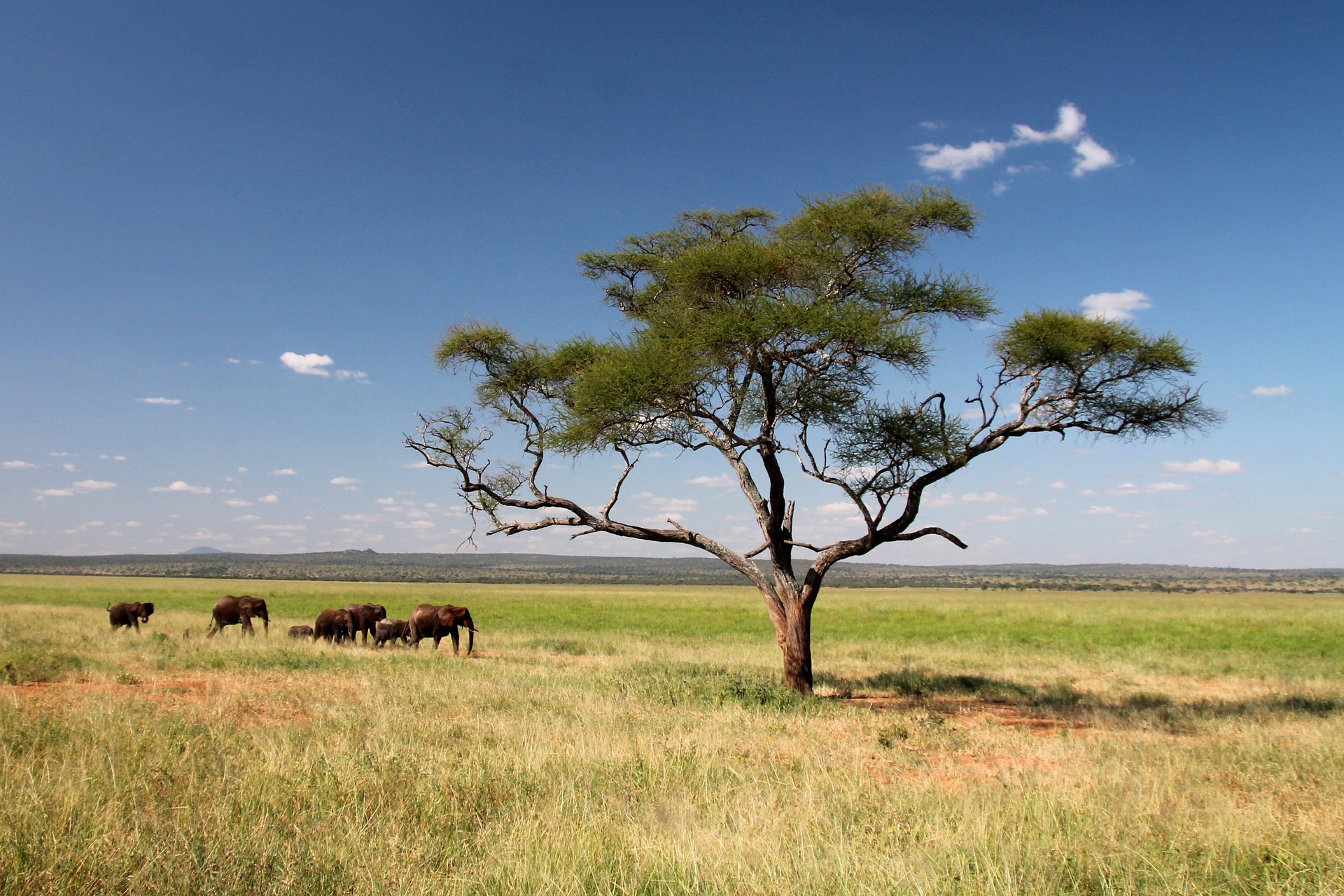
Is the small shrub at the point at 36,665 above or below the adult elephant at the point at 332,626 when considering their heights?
above

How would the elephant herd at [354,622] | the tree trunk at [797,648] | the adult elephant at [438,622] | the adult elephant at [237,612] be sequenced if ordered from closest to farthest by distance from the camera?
the tree trunk at [797,648], the adult elephant at [438,622], the elephant herd at [354,622], the adult elephant at [237,612]

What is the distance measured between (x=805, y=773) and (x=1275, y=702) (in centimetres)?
1362

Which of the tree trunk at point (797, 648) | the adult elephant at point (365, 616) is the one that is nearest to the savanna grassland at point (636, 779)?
the tree trunk at point (797, 648)

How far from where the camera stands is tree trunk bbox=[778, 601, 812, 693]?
15023 millimetres

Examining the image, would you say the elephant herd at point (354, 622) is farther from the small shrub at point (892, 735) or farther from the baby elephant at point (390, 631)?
the small shrub at point (892, 735)

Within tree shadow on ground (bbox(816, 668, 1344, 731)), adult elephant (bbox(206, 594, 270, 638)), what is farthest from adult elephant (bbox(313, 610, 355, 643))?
tree shadow on ground (bbox(816, 668, 1344, 731))

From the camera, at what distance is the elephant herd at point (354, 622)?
2369 centimetres

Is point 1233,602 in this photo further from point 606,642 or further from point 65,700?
point 65,700

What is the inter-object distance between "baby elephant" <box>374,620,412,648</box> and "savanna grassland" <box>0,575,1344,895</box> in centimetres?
519

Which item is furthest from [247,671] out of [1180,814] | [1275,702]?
[1275,702]

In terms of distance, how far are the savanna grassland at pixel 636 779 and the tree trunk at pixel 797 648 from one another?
77 cm

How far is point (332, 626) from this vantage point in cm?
2430

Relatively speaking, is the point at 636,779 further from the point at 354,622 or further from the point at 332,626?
the point at 354,622

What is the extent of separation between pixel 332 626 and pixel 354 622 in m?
0.92
